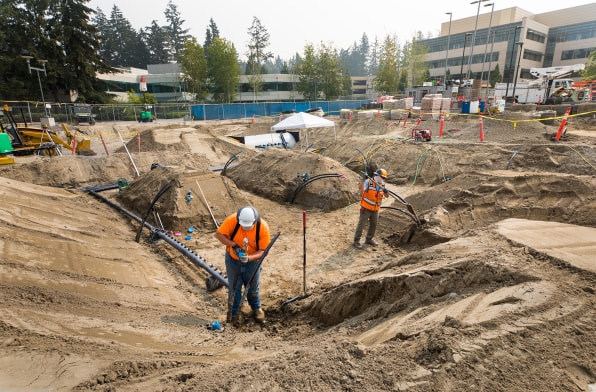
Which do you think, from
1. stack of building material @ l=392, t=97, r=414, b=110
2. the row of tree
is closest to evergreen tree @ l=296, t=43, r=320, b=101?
the row of tree

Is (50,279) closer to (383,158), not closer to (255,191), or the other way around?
(255,191)

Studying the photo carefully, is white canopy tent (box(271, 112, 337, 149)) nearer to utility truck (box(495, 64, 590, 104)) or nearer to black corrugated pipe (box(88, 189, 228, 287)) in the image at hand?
black corrugated pipe (box(88, 189, 228, 287))

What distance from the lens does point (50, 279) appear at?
4.45m

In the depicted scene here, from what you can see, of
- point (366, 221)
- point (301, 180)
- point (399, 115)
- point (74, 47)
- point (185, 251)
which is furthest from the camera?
point (74, 47)

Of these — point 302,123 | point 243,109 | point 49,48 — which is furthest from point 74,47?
point 302,123

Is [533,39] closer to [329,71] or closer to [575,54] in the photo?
[575,54]

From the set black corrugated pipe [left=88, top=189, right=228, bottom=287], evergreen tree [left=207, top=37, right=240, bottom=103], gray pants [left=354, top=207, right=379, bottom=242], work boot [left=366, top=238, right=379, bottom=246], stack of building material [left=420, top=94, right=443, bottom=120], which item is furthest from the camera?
evergreen tree [left=207, top=37, right=240, bottom=103]

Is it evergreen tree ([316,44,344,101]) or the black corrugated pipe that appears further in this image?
evergreen tree ([316,44,344,101])

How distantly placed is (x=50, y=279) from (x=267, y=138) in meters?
17.1

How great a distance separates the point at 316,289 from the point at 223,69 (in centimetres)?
3954

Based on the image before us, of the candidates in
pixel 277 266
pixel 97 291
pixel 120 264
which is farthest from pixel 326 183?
pixel 97 291

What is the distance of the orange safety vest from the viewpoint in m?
7.09

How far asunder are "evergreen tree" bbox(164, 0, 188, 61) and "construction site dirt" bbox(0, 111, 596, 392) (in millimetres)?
65707

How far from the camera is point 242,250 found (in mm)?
4449
